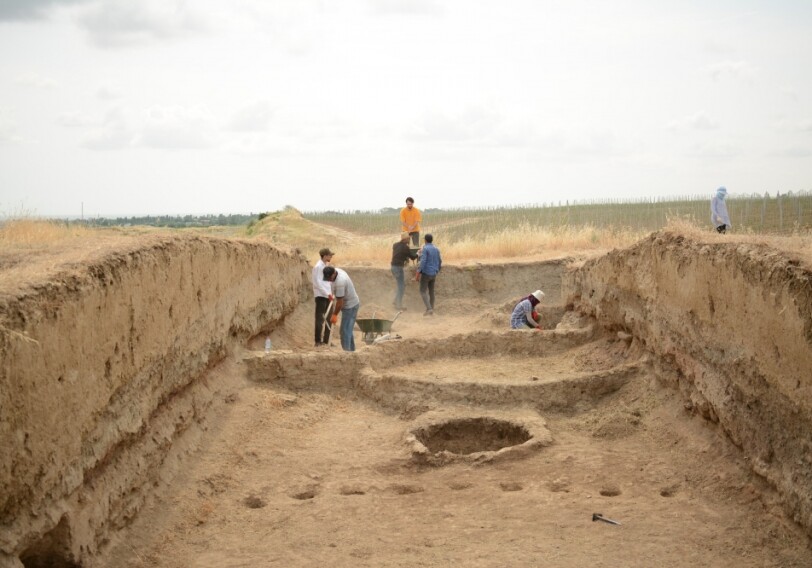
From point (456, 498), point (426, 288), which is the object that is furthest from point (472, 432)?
point (426, 288)

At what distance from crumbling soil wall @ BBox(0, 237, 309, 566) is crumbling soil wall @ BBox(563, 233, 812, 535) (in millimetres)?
4387

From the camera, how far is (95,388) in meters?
5.82

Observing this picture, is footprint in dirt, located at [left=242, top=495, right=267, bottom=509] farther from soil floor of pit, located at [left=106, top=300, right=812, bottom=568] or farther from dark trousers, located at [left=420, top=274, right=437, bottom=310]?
dark trousers, located at [left=420, top=274, right=437, bottom=310]

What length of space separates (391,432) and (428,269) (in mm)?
9436

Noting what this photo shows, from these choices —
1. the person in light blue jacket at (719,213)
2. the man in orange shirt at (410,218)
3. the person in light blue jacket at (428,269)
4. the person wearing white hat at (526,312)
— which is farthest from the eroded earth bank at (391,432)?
the man in orange shirt at (410,218)

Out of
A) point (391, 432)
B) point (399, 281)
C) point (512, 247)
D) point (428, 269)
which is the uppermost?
point (512, 247)

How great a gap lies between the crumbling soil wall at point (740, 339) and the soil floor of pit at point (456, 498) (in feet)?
0.83

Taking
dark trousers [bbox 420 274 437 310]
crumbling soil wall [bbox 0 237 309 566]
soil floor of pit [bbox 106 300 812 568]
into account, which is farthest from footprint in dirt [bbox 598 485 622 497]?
dark trousers [bbox 420 274 437 310]

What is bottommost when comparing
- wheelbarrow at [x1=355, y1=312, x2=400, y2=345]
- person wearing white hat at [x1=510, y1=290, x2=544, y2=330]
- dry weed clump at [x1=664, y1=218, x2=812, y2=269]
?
wheelbarrow at [x1=355, y1=312, x2=400, y2=345]

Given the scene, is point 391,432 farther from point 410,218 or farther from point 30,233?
point 410,218

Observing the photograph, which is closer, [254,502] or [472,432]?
[254,502]

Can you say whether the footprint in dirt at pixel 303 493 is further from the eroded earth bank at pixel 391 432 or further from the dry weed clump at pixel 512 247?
the dry weed clump at pixel 512 247

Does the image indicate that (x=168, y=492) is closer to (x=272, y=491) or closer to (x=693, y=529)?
(x=272, y=491)

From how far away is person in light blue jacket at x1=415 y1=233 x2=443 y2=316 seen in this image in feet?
59.8
